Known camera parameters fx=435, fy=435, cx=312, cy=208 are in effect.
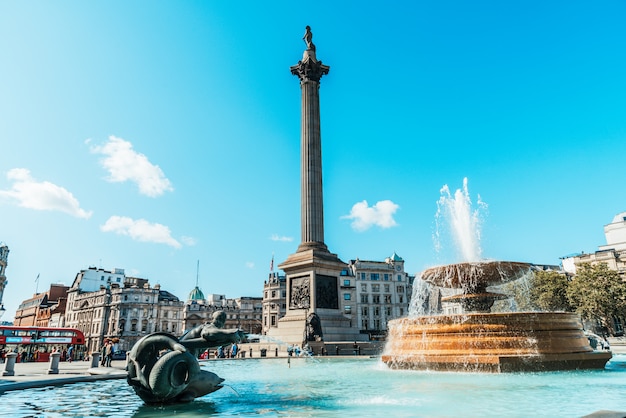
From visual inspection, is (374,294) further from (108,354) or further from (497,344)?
(497,344)

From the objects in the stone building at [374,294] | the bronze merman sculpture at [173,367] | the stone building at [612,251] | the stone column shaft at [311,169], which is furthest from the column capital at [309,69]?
the stone building at [612,251]

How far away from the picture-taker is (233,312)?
98.0 meters

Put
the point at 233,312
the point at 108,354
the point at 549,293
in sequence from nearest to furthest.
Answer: the point at 108,354
the point at 549,293
the point at 233,312

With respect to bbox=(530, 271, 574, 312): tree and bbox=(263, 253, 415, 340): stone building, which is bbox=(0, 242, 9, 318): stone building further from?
bbox=(530, 271, 574, 312): tree

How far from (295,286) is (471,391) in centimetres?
2397

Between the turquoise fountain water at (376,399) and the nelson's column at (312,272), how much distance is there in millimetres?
17362

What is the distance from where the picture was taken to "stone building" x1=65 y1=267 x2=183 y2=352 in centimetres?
8788

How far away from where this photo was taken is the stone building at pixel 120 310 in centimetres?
8788

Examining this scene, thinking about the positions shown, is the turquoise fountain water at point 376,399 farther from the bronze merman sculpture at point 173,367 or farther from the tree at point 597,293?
the tree at point 597,293

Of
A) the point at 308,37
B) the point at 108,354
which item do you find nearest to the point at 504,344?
the point at 108,354

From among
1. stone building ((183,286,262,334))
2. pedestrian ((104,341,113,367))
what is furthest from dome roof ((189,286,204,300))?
pedestrian ((104,341,113,367))

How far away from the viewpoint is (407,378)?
1099 cm

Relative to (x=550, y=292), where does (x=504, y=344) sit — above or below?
below

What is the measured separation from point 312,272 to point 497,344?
62.6 ft
